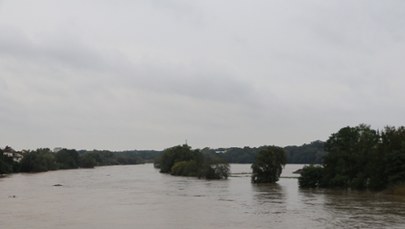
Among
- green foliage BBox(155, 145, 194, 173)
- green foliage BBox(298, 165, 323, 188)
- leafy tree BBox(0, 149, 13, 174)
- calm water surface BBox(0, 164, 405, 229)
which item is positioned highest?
green foliage BBox(155, 145, 194, 173)

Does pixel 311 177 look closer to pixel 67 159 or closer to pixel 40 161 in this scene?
pixel 40 161

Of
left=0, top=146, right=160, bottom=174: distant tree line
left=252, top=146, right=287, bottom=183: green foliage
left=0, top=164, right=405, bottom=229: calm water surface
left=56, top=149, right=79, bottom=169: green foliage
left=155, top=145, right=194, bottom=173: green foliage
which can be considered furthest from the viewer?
left=56, top=149, right=79, bottom=169: green foliage

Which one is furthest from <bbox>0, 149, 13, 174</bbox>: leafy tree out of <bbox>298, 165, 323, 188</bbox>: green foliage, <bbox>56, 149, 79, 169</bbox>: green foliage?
<bbox>298, 165, 323, 188</bbox>: green foliage

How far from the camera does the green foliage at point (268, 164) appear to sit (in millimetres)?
81438

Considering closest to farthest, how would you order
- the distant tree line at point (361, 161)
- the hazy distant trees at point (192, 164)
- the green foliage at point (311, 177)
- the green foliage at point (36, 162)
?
the distant tree line at point (361, 161) < the green foliage at point (311, 177) < the hazy distant trees at point (192, 164) < the green foliage at point (36, 162)

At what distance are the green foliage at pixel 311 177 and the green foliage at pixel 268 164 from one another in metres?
9.25

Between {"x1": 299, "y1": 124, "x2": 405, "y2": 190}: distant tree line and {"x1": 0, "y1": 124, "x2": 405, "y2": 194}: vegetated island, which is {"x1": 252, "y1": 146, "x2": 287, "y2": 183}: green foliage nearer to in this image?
{"x1": 0, "y1": 124, "x2": 405, "y2": 194}: vegetated island

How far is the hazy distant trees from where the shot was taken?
321ft

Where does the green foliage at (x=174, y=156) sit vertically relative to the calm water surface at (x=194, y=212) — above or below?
above

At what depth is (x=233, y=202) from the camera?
48438 mm

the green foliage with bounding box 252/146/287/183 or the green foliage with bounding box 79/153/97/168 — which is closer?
the green foliage with bounding box 252/146/287/183

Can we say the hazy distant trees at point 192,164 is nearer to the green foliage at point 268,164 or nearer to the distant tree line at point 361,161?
the green foliage at point 268,164

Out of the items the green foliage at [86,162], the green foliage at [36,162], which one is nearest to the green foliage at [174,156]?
the green foliage at [36,162]

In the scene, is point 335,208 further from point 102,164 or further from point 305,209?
point 102,164
